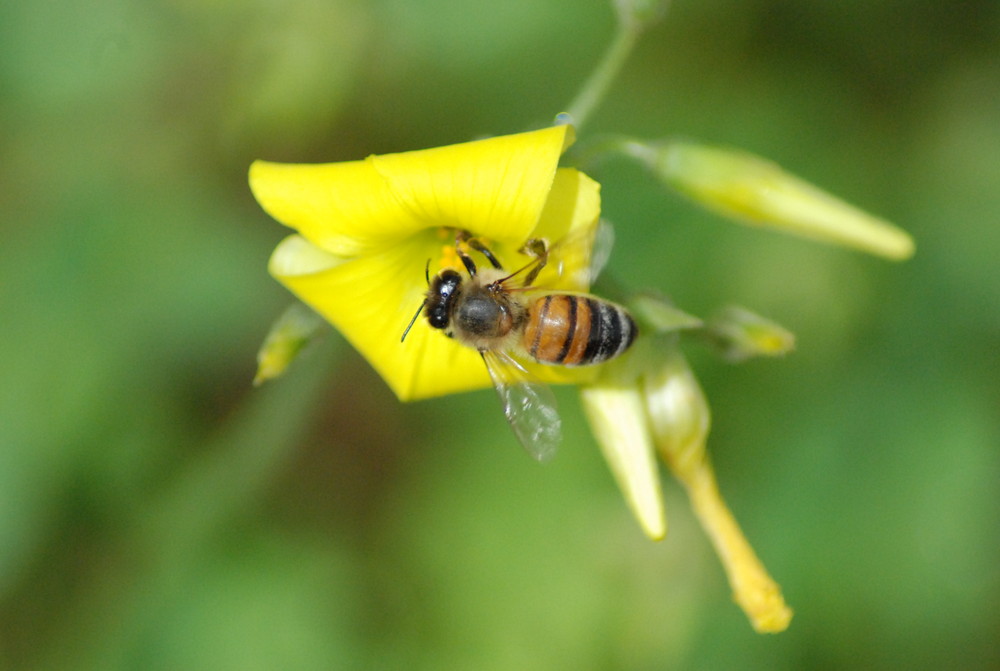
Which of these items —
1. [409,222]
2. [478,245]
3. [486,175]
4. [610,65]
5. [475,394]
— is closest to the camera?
[486,175]

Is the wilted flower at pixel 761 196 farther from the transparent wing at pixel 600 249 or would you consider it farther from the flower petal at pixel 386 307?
the flower petal at pixel 386 307

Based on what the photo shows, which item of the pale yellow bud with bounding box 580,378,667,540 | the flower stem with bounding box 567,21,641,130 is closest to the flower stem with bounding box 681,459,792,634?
the pale yellow bud with bounding box 580,378,667,540

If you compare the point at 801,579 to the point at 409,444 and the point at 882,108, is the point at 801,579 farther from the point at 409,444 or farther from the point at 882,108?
the point at 882,108

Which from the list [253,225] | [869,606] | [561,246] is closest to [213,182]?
[253,225]

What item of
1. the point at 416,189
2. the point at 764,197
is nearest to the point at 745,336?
the point at 764,197

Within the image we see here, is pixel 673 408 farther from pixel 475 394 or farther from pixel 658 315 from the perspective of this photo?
pixel 475 394
